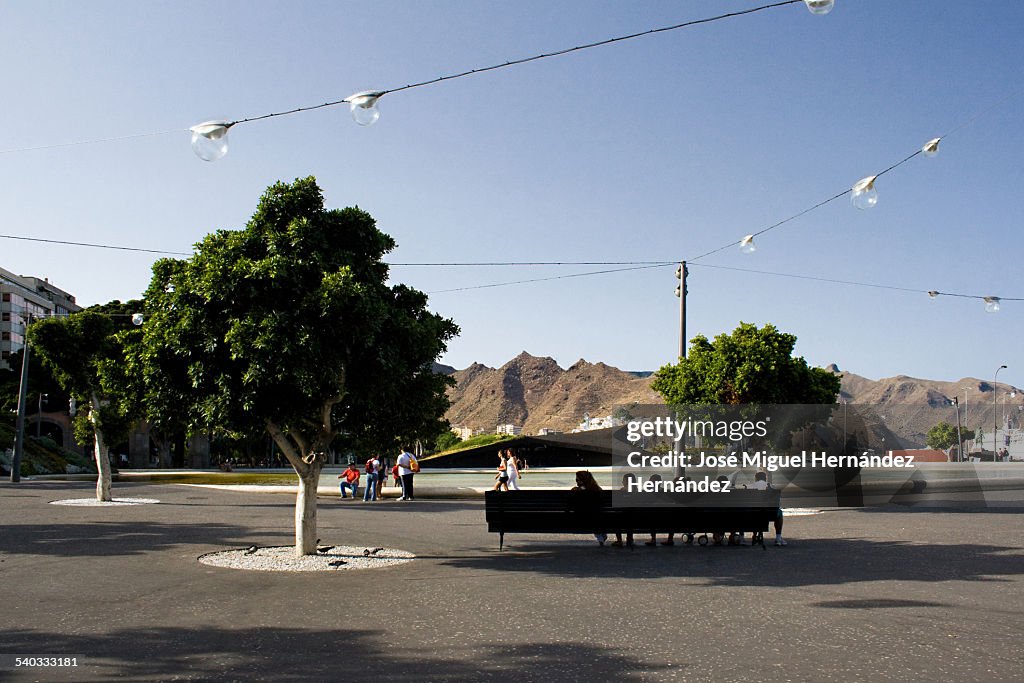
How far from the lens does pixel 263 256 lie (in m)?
→ 13.2

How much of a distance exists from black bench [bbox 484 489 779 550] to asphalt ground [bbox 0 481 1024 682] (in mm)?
459

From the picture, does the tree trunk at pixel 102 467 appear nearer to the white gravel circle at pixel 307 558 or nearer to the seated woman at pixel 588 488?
the white gravel circle at pixel 307 558

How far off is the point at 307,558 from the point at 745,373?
21.8 m

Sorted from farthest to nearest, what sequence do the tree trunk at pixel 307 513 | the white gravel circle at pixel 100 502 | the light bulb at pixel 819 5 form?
the white gravel circle at pixel 100 502, the tree trunk at pixel 307 513, the light bulb at pixel 819 5

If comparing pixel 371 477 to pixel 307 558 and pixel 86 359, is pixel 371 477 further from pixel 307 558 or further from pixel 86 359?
pixel 307 558

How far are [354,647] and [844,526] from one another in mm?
14229

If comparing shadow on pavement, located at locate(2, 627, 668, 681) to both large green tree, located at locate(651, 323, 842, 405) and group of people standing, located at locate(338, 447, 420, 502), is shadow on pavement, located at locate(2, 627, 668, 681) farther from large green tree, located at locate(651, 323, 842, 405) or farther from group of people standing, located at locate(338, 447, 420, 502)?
large green tree, located at locate(651, 323, 842, 405)

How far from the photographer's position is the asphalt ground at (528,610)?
22.8ft

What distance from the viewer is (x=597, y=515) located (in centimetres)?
1480

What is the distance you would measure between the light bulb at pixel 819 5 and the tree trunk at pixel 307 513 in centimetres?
1005

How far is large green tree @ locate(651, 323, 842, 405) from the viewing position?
102ft

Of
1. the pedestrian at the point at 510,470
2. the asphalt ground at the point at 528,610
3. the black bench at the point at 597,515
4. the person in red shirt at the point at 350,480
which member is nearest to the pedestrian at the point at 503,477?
the pedestrian at the point at 510,470

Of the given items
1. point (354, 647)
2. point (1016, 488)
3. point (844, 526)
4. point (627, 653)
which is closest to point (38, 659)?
point (354, 647)

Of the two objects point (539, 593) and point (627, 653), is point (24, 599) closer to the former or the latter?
point (539, 593)
